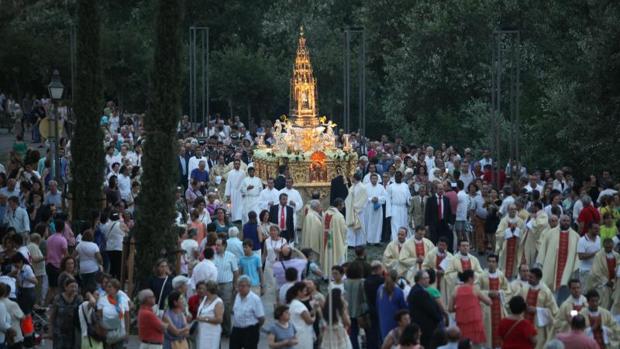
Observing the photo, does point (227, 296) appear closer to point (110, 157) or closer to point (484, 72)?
point (110, 157)

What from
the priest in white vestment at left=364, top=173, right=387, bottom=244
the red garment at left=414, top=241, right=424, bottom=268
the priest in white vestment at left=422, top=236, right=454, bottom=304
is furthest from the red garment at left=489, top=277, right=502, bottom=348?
the priest in white vestment at left=364, top=173, right=387, bottom=244

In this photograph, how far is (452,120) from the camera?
52.1 m

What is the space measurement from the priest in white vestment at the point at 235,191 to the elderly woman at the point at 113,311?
47.8ft

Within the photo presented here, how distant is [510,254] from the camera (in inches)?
1251

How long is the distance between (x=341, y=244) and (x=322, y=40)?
28926 millimetres

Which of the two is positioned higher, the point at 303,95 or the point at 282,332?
the point at 303,95

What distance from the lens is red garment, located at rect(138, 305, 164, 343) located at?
2302cm

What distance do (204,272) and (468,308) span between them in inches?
148

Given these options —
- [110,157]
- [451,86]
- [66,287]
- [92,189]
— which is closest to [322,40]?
[451,86]

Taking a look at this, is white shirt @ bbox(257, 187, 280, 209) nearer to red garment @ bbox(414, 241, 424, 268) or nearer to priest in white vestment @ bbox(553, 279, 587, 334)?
red garment @ bbox(414, 241, 424, 268)

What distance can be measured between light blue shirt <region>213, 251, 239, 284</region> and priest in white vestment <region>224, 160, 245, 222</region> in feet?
37.0

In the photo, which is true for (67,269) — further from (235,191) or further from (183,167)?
(183,167)

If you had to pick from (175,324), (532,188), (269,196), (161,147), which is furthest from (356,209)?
(175,324)

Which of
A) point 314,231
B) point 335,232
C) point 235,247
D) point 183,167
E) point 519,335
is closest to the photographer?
point 519,335
